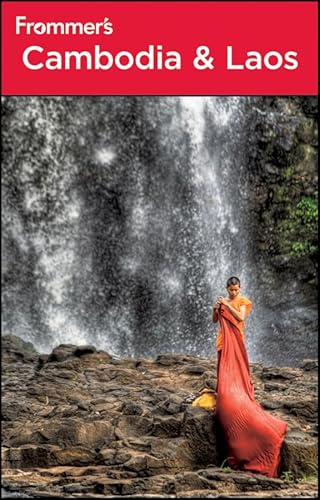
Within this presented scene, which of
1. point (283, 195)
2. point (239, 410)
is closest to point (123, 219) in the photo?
point (283, 195)

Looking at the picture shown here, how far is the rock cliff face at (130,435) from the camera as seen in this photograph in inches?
245

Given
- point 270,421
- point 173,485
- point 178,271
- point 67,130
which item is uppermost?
point 67,130

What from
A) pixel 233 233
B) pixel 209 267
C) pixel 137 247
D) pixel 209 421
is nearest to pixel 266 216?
pixel 233 233

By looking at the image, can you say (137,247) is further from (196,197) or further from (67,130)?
(67,130)

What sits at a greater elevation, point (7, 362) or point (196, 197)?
point (196, 197)

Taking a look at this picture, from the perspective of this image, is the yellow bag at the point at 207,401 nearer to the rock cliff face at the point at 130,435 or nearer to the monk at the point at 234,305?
the rock cliff face at the point at 130,435

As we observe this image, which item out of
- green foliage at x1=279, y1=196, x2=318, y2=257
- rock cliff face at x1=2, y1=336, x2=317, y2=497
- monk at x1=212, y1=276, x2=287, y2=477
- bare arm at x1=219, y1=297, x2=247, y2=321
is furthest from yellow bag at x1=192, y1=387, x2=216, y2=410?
green foliage at x1=279, y1=196, x2=318, y2=257

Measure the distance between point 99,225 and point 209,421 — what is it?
1244 centimetres

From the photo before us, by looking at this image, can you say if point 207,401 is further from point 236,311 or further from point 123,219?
point 123,219

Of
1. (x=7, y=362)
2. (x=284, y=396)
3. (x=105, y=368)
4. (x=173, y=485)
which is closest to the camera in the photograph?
(x=173, y=485)

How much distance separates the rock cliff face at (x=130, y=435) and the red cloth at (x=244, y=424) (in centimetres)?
14

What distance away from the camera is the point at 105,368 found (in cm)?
1096

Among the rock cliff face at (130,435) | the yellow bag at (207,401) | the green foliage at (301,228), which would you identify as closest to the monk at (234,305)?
the yellow bag at (207,401)

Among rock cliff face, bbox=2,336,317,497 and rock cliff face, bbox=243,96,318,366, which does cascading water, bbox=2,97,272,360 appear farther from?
rock cliff face, bbox=2,336,317,497
